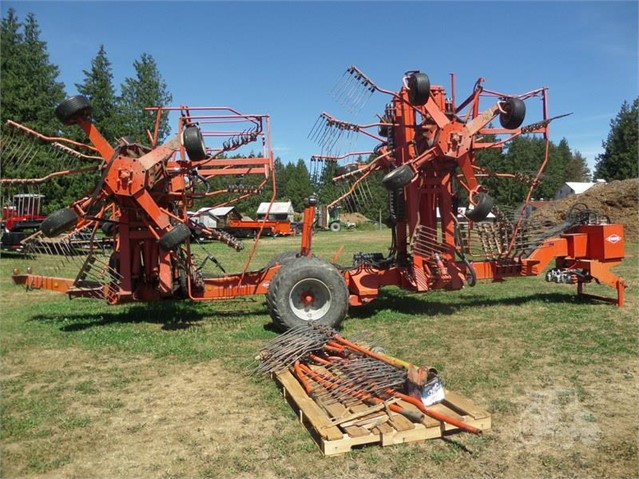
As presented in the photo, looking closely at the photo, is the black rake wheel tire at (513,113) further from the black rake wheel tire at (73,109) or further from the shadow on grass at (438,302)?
the black rake wheel tire at (73,109)

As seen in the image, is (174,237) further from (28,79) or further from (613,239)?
(28,79)

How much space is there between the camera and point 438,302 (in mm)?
10070

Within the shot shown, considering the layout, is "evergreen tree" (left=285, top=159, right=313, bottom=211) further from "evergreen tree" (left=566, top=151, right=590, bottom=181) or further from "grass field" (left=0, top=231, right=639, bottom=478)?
"grass field" (left=0, top=231, right=639, bottom=478)

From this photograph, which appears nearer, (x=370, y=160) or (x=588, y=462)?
(x=588, y=462)

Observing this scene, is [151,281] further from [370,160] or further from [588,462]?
[588,462]

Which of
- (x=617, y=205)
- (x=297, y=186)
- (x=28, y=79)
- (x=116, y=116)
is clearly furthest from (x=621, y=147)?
(x=28, y=79)

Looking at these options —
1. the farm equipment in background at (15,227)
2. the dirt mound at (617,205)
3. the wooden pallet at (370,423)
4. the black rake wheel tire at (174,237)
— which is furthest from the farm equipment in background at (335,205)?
the dirt mound at (617,205)

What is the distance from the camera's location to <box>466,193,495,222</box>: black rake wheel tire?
7637mm

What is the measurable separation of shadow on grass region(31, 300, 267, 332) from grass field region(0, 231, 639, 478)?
0.04m

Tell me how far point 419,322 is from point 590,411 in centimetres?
363

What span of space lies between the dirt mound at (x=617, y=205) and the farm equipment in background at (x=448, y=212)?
13.9 m

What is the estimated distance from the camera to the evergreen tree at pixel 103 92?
34406mm

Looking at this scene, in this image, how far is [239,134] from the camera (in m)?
8.30

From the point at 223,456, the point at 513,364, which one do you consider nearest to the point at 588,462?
the point at 513,364
